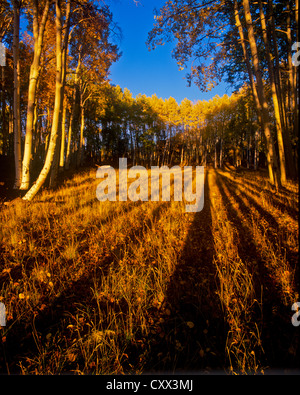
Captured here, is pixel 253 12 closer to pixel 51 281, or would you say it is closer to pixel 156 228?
pixel 156 228

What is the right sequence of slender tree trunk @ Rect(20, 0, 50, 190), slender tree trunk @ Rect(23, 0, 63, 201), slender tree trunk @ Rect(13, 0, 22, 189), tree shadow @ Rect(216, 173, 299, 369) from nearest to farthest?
tree shadow @ Rect(216, 173, 299, 369) < slender tree trunk @ Rect(23, 0, 63, 201) < slender tree trunk @ Rect(20, 0, 50, 190) < slender tree trunk @ Rect(13, 0, 22, 189)

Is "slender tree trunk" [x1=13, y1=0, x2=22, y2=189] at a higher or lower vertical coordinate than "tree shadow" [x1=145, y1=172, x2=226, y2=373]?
higher

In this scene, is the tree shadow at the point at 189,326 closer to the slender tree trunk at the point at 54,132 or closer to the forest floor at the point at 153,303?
the forest floor at the point at 153,303

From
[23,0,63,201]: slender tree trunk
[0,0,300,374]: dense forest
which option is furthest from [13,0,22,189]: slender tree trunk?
[23,0,63,201]: slender tree trunk

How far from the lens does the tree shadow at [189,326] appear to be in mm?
1381

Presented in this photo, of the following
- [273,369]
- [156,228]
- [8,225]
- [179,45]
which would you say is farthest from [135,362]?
[179,45]

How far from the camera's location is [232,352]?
1.40 meters

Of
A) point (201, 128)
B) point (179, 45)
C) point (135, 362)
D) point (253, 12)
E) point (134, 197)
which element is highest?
point (201, 128)

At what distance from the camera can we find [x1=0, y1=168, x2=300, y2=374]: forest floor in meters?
1.38

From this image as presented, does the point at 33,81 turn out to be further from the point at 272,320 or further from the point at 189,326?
the point at 272,320

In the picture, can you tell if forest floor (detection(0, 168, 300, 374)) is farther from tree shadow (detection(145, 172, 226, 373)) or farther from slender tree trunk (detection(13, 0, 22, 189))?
slender tree trunk (detection(13, 0, 22, 189))

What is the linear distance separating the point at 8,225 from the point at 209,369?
4.83 metres

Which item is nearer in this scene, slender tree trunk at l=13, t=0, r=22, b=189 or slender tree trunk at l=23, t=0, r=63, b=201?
slender tree trunk at l=23, t=0, r=63, b=201

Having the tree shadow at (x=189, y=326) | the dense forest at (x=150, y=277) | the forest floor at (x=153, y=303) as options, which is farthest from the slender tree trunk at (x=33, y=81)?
the tree shadow at (x=189, y=326)
